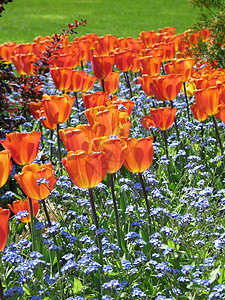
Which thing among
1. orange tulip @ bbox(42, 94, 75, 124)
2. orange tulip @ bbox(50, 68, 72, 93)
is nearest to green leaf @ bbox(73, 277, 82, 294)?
orange tulip @ bbox(42, 94, 75, 124)

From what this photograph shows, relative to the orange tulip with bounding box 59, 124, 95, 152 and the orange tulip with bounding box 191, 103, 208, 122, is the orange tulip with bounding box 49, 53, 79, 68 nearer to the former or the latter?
the orange tulip with bounding box 191, 103, 208, 122

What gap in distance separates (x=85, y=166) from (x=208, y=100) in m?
1.56

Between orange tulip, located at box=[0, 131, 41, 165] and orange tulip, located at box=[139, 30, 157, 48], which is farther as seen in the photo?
orange tulip, located at box=[139, 30, 157, 48]

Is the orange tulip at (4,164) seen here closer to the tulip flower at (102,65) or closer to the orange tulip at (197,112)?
the orange tulip at (197,112)

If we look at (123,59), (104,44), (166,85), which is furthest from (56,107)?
(104,44)

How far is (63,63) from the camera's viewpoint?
501 cm

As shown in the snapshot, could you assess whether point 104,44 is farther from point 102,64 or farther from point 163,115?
point 163,115

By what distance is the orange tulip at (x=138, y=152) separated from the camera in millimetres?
2541

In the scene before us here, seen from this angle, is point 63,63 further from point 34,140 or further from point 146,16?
point 146,16

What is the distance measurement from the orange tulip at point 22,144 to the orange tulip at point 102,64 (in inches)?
74.4

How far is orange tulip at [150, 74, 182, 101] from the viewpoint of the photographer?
3652mm

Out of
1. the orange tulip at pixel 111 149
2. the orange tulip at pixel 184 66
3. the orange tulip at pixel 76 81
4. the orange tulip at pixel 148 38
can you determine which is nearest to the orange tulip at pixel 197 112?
the orange tulip at pixel 184 66

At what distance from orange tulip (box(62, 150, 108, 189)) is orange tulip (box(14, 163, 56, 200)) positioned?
0.72 ft

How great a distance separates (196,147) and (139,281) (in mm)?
1704
